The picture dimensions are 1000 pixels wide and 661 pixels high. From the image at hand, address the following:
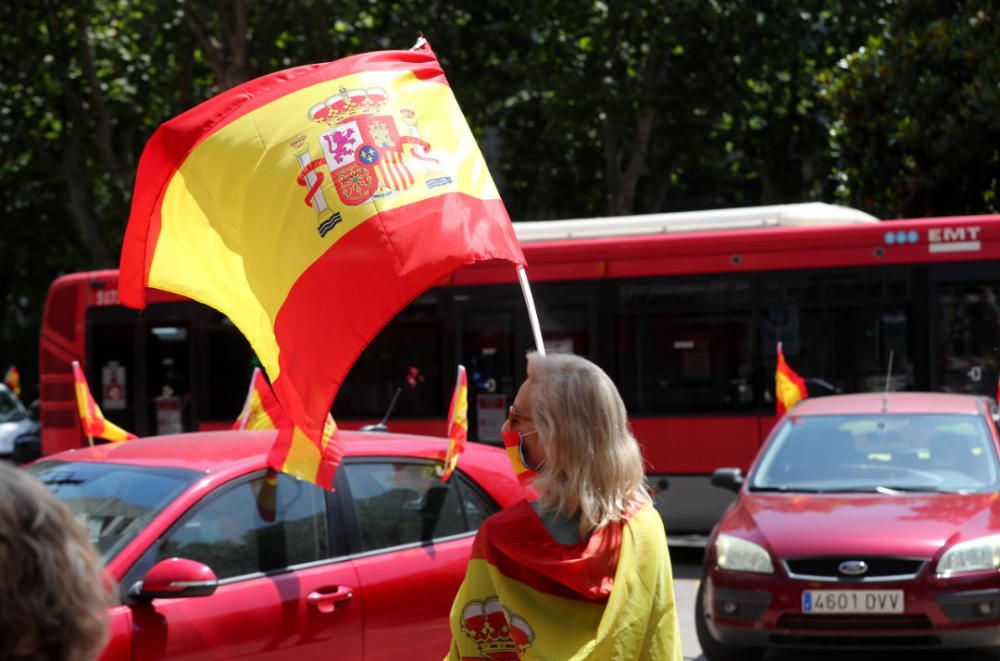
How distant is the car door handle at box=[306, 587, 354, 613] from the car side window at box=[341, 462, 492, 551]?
11.7 inches

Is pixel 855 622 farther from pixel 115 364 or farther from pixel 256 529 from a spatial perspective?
pixel 115 364

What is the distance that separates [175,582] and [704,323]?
9.65 m

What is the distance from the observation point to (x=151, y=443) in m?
6.03

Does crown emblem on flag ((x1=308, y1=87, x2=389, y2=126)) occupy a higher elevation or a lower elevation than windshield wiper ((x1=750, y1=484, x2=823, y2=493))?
higher

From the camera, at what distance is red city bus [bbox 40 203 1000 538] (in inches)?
517

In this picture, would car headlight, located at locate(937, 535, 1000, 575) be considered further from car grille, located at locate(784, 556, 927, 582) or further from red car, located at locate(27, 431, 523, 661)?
red car, located at locate(27, 431, 523, 661)

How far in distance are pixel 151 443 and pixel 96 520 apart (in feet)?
2.48

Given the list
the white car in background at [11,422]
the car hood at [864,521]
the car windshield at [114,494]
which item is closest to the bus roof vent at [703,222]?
the car hood at [864,521]

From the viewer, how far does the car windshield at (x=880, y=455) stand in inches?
345

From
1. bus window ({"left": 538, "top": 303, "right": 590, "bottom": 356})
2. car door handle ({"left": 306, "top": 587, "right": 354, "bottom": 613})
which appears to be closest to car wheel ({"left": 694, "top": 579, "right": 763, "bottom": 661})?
Answer: car door handle ({"left": 306, "top": 587, "right": 354, "bottom": 613})

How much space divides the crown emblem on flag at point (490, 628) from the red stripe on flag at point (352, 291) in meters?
1.13

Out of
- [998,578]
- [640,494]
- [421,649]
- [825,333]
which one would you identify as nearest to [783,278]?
[825,333]

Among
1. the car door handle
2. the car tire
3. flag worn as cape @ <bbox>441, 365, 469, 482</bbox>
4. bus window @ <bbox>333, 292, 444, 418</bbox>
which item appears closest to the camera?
the car door handle

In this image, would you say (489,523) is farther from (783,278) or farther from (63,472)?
A: (783,278)
